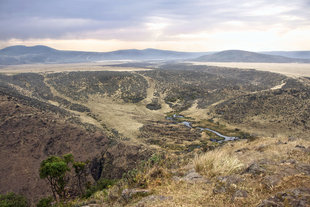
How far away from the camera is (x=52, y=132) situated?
40719 mm

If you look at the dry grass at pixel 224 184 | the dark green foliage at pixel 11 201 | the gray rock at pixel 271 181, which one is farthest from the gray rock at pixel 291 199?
the dark green foliage at pixel 11 201

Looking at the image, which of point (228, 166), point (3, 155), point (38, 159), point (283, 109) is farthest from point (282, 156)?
point (283, 109)

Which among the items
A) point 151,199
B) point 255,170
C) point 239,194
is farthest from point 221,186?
point 151,199

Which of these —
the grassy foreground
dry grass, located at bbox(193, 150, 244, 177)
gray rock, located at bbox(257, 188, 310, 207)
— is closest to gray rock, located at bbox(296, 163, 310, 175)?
the grassy foreground

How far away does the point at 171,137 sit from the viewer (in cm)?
5141

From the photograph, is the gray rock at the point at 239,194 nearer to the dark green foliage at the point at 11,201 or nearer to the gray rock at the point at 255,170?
the gray rock at the point at 255,170

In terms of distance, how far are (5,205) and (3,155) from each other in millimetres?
18744

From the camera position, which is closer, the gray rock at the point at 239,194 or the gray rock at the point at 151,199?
the gray rock at the point at 239,194

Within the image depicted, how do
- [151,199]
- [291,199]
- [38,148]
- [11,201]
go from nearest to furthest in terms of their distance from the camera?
[291,199] → [151,199] → [11,201] → [38,148]

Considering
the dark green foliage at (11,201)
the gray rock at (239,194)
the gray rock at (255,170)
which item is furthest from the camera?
the dark green foliage at (11,201)

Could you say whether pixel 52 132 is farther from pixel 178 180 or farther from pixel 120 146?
pixel 178 180

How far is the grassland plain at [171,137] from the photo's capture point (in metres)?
7.08

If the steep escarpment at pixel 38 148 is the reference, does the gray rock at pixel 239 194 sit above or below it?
above

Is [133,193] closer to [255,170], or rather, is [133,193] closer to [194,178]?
[194,178]
